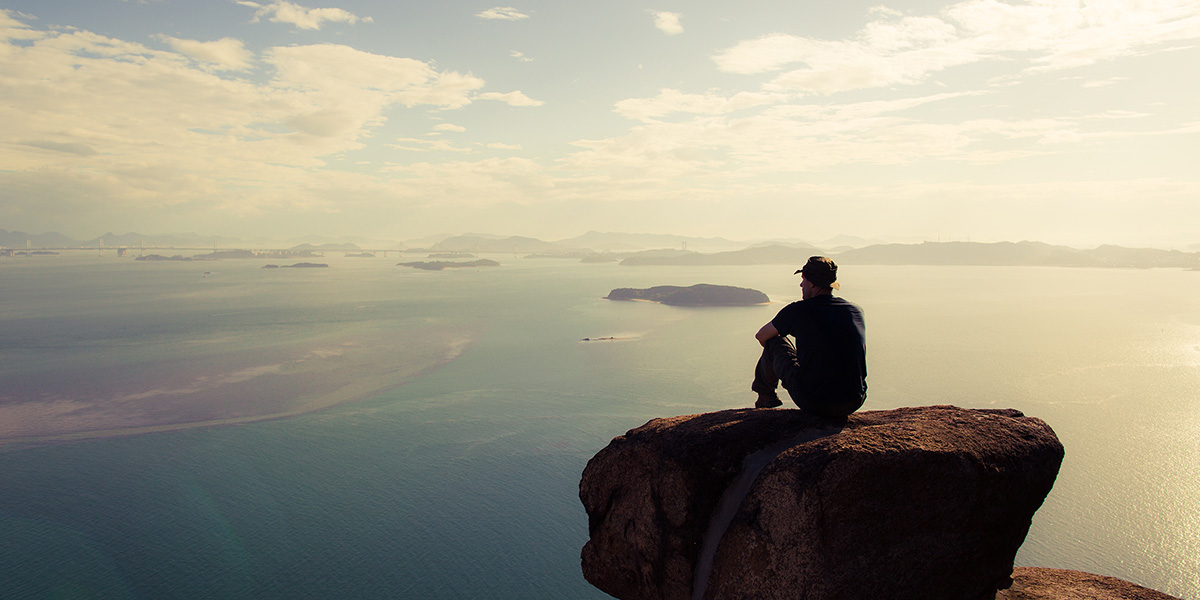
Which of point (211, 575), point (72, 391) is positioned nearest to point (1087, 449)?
point (211, 575)

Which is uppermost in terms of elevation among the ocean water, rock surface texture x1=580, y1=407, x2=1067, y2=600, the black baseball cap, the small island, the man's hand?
the black baseball cap

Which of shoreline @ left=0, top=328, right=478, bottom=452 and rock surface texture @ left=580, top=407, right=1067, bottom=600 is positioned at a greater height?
rock surface texture @ left=580, top=407, right=1067, bottom=600

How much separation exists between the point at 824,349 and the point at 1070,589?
3.21 m

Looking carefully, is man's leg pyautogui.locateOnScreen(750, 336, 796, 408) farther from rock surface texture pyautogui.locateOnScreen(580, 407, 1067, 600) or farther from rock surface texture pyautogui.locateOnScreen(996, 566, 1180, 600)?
rock surface texture pyautogui.locateOnScreen(996, 566, 1180, 600)

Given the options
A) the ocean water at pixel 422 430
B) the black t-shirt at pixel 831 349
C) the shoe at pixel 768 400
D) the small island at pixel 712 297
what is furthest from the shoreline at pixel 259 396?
the small island at pixel 712 297

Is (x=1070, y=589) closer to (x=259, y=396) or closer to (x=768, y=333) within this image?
(x=768, y=333)

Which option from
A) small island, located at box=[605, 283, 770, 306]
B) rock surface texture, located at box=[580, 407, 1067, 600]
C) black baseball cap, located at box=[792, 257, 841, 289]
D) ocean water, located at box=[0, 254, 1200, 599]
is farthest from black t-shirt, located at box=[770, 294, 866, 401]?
small island, located at box=[605, 283, 770, 306]

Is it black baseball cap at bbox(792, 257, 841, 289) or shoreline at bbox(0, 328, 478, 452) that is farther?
shoreline at bbox(0, 328, 478, 452)

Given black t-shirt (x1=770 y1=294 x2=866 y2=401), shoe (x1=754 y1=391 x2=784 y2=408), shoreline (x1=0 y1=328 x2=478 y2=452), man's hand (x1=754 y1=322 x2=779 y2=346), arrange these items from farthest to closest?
shoreline (x1=0 y1=328 x2=478 y2=452)
shoe (x1=754 y1=391 x2=784 y2=408)
man's hand (x1=754 y1=322 x2=779 y2=346)
black t-shirt (x1=770 y1=294 x2=866 y2=401)

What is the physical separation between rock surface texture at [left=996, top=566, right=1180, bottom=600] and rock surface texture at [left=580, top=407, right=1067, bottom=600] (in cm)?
52

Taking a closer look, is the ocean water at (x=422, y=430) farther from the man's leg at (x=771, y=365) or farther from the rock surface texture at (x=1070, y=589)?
the man's leg at (x=771, y=365)

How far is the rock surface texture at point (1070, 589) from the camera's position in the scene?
514 centimetres

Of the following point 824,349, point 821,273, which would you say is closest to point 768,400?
point 824,349

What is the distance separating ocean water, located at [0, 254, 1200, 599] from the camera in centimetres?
2402
